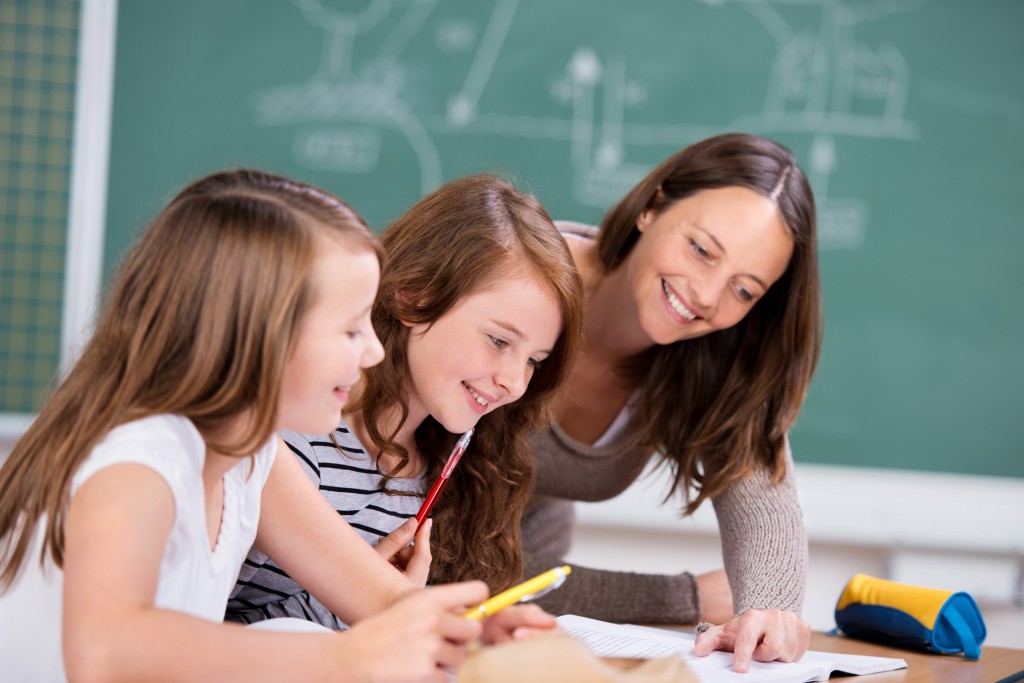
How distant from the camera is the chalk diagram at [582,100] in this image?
267 centimetres

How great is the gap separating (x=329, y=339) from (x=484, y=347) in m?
0.45

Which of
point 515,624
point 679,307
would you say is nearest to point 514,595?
point 515,624

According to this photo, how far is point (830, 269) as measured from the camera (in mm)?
2703

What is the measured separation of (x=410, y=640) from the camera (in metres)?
Result: 0.71

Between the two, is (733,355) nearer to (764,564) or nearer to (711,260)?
(711,260)

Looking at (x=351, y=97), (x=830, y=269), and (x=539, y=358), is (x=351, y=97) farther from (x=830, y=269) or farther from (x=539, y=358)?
(x=539, y=358)

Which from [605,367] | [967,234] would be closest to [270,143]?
[605,367]

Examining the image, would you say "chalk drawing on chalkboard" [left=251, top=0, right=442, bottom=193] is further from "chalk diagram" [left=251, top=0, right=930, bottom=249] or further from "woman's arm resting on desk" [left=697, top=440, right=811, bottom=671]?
"woman's arm resting on desk" [left=697, top=440, right=811, bottom=671]

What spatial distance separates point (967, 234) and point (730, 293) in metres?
1.34

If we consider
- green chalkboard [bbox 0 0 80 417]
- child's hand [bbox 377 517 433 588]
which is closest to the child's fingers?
child's hand [bbox 377 517 433 588]

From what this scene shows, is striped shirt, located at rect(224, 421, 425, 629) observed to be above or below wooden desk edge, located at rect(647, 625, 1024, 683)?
above

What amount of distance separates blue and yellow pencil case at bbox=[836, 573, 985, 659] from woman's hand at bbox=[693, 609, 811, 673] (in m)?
0.26

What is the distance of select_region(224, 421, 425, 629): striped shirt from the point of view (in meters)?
1.18

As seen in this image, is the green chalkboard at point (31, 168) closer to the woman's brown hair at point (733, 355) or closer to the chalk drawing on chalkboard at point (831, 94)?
the woman's brown hair at point (733, 355)
